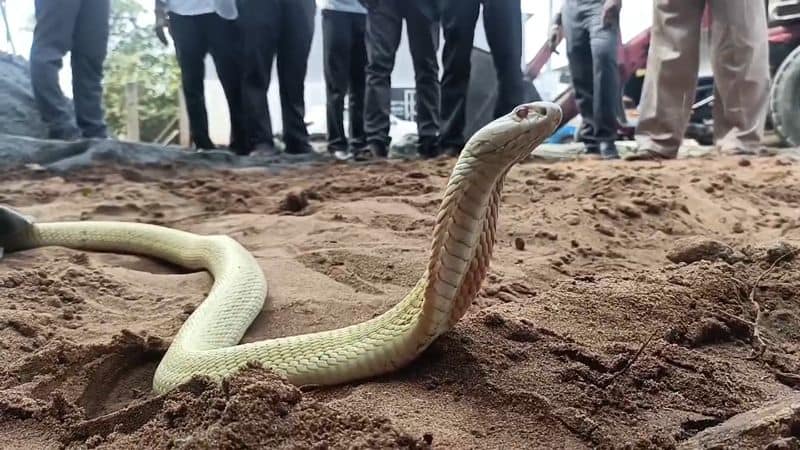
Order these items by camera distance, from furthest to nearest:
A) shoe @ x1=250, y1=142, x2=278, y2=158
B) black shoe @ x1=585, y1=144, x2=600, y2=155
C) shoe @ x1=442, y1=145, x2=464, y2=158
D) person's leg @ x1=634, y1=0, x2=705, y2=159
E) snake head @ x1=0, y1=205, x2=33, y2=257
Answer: shoe @ x1=250, y1=142, x2=278, y2=158 → black shoe @ x1=585, y1=144, x2=600, y2=155 → shoe @ x1=442, y1=145, x2=464, y2=158 → person's leg @ x1=634, y1=0, x2=705, y2=159 → snake head @ x1=0, y1=205, x2=33, y2=257

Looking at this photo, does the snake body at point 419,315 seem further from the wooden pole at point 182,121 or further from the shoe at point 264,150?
the wooden pole at point 182,121

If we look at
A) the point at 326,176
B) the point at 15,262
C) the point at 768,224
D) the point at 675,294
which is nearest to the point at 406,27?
the point at 326,176

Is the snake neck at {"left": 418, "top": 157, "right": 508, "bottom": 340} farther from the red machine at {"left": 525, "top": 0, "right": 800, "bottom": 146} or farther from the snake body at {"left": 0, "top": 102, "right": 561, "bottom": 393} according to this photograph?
the red machine at {"left": 525, "top": 0, "right": 800, "bottom": 146}

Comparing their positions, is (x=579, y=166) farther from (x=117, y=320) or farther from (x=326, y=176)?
(x=117, y=320)

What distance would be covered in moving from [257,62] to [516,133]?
502 centimetres

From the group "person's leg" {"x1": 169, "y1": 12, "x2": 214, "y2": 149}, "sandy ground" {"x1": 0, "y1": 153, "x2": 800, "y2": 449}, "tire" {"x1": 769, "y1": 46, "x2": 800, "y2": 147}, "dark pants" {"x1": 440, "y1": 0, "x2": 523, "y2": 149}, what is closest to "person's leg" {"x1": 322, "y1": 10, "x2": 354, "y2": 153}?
"person's leg" {"x1": 169, "y1": 12, "x2": 214, "y2": 149}

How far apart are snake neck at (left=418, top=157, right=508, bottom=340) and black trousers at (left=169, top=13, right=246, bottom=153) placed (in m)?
5.25

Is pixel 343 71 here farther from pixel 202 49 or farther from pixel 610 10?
pixel 610 10

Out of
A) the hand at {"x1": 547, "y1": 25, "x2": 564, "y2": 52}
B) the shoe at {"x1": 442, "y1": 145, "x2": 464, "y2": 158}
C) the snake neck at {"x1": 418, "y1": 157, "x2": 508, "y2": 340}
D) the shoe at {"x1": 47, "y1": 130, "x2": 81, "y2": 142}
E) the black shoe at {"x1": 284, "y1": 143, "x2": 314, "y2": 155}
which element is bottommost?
the black shoe at {"x1": 284, "y1": 143, "x2": 314, "y2": 155}

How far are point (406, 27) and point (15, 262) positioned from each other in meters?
3.78

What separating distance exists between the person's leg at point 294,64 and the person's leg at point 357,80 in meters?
0.40

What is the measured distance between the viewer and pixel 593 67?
5.56m

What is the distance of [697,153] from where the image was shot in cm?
503

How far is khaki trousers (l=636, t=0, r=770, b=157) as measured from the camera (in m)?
4.70
